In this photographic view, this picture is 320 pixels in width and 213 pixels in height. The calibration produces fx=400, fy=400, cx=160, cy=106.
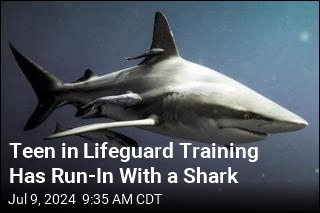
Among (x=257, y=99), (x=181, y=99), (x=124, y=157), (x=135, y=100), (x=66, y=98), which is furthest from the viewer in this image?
(x=66, y=98)

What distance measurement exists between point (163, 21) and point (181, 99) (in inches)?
65.6

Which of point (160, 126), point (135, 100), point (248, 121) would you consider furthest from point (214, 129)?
point (135, 100)

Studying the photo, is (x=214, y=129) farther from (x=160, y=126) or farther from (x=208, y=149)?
(x=208, y=149)

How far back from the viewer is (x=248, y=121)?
157 inches

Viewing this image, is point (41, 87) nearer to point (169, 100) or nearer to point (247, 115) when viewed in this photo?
point (169, 100)

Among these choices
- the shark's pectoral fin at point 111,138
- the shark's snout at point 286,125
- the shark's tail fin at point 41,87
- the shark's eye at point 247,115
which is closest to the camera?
the shark's snout at point 286,125

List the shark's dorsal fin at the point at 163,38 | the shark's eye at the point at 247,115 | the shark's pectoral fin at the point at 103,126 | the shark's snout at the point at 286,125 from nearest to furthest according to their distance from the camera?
1. the shark's snout at the point at 286,125
2. the shark's eye at the point at 247,115
3. the shark's pectoral fin at the point at 103,126
4. the shark's dorsal fin at the point at 163,38

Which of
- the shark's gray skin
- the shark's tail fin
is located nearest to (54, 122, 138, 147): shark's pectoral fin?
the shark's gray skin

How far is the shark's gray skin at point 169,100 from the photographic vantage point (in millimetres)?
4059

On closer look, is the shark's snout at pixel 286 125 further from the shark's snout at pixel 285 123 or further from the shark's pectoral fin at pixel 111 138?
the shark's pectoral fin at pixel 111 138

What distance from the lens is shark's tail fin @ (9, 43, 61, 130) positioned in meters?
6.78

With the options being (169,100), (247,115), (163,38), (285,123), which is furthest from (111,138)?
(285,123)

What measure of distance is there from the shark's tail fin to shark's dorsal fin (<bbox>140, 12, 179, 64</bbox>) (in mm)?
1894

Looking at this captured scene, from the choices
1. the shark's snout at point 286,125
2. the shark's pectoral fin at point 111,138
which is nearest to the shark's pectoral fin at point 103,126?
the shark's pectoral fin at point 111,138
